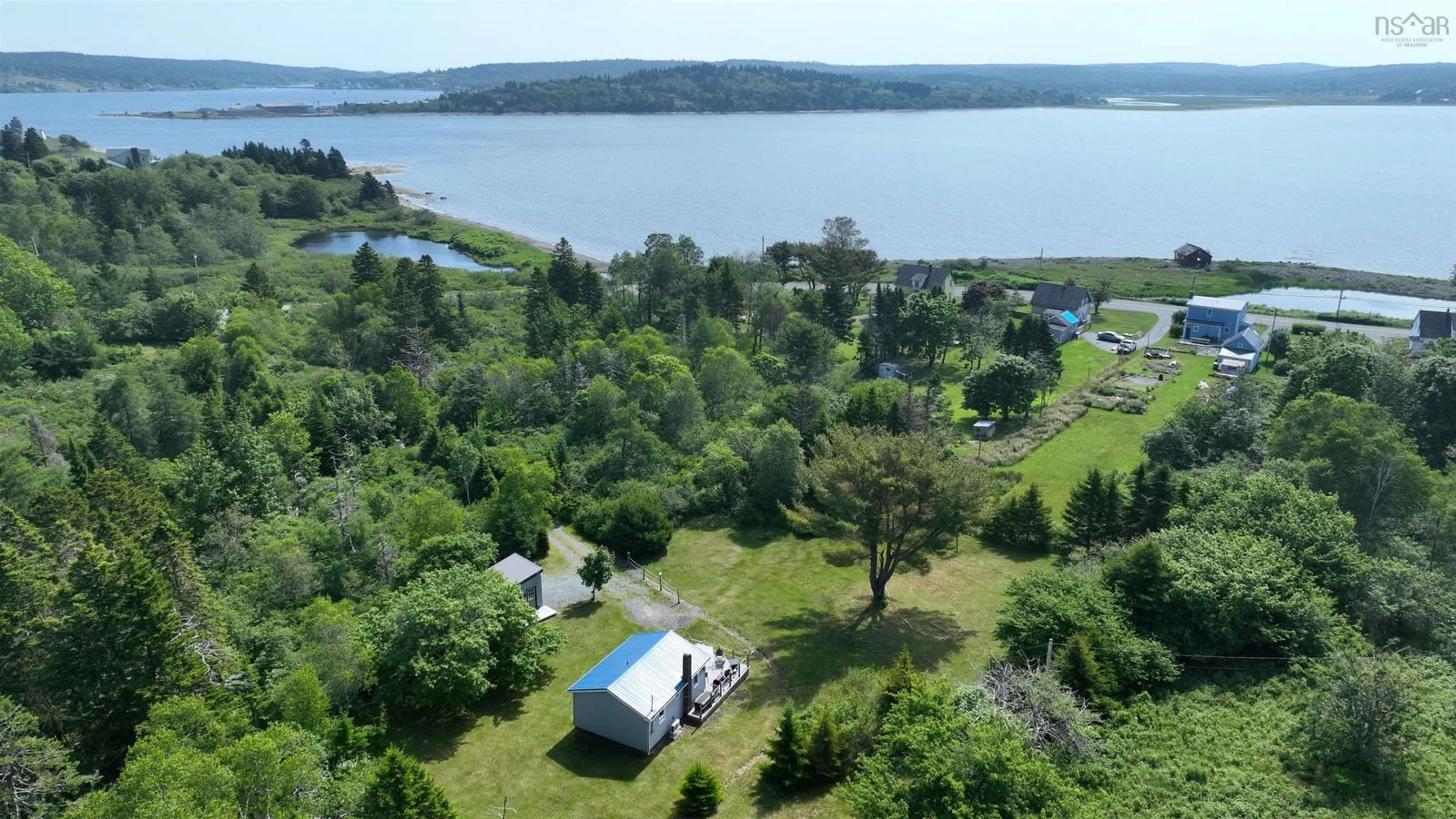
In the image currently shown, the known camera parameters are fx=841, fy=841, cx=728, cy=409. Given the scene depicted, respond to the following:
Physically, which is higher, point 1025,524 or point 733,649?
point 1025,524

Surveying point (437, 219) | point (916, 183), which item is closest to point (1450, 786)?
point (437, 219)

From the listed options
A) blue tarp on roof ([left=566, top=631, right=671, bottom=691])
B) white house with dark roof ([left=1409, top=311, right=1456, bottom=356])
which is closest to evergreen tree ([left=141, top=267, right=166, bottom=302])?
blue tarp on roof ([left=566, top=631, right=671, bottom=691])

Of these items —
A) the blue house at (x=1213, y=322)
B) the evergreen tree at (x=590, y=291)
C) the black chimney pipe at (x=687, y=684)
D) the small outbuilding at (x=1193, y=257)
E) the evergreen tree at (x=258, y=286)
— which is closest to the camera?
the black chimney pipe at (x=687, y=684)

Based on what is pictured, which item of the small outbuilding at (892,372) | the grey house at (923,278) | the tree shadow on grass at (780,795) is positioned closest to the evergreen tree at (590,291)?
the small outbuilding at (892,372)

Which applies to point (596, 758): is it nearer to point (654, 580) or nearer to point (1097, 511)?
point (654, 580)

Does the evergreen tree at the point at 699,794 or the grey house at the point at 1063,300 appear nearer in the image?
the evergreen tree at the point at 699,794

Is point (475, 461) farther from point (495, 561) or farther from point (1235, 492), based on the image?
point (1235, 492)

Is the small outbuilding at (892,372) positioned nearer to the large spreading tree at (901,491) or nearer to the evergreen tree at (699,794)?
the large spreading tree at (901,491)

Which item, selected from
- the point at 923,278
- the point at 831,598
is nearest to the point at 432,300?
the point at 831,598
